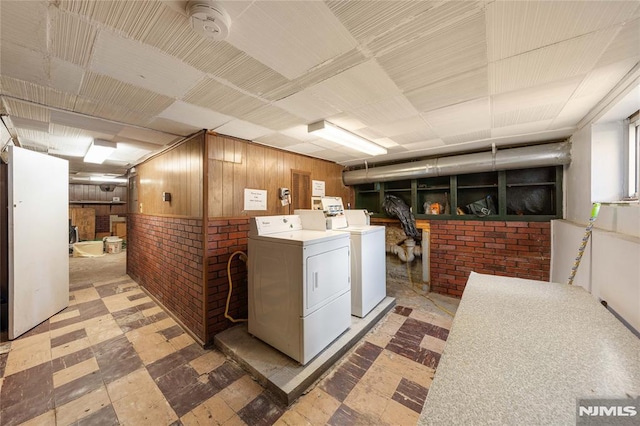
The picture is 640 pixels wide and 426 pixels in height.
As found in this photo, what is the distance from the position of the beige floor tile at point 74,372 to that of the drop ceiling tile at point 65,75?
2375mm

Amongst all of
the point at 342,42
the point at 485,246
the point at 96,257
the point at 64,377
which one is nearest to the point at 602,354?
the point at 342,42

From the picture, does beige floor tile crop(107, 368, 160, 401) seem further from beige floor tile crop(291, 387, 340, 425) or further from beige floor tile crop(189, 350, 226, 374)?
beige floor tile crop(291, 387, 340, 425)

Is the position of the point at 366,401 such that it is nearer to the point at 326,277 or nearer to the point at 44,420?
the point at 326,277

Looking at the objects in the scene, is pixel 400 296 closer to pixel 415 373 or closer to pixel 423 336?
pixel 423 336

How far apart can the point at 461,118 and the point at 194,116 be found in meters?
2.59

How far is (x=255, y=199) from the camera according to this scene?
3.06 metres

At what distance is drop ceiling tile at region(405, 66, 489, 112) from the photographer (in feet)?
5.17

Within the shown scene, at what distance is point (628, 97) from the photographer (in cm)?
166

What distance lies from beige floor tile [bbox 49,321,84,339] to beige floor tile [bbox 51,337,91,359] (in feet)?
1.10

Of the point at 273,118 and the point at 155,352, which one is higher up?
the point at 273,118

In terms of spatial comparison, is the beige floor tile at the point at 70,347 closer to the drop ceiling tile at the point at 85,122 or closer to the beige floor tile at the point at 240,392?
the beige floor tile at the point at 240,392

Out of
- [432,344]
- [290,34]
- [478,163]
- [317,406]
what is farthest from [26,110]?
[478,163]


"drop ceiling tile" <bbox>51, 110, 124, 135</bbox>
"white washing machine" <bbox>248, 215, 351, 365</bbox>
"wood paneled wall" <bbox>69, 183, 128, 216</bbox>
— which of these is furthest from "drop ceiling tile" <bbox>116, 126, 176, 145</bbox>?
"wood paneled wall" <bbox>69, 183, 128, 216</bbox>

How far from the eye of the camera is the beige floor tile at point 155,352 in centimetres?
226
